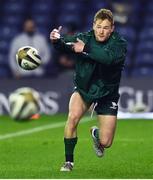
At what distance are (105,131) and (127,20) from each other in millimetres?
12961

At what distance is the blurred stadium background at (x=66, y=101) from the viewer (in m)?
12.5

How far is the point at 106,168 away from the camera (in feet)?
40.2

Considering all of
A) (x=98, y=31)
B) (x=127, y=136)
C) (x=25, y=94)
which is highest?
(x=98, y=31)

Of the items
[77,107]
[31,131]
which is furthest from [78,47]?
[31,131]

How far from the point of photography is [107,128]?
11789mm

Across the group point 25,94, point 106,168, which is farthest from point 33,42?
point 106,168

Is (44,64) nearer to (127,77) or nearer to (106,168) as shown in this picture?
(127,77)

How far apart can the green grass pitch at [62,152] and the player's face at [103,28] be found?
5.49 feet

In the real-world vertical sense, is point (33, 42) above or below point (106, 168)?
above

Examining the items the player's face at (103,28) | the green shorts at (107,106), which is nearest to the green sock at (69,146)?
the green shorts at (107,106)

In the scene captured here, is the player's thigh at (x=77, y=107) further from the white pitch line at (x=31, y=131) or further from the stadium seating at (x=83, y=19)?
the stadium seating at (x=83, y=19)

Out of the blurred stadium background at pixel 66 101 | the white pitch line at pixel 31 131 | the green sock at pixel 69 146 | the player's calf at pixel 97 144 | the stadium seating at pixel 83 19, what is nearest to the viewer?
the green sock at pixel 69 146

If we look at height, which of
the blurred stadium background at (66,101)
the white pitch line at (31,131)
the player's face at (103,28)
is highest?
the player's face at (103,28)

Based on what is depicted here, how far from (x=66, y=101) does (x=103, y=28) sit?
33.6 feet
